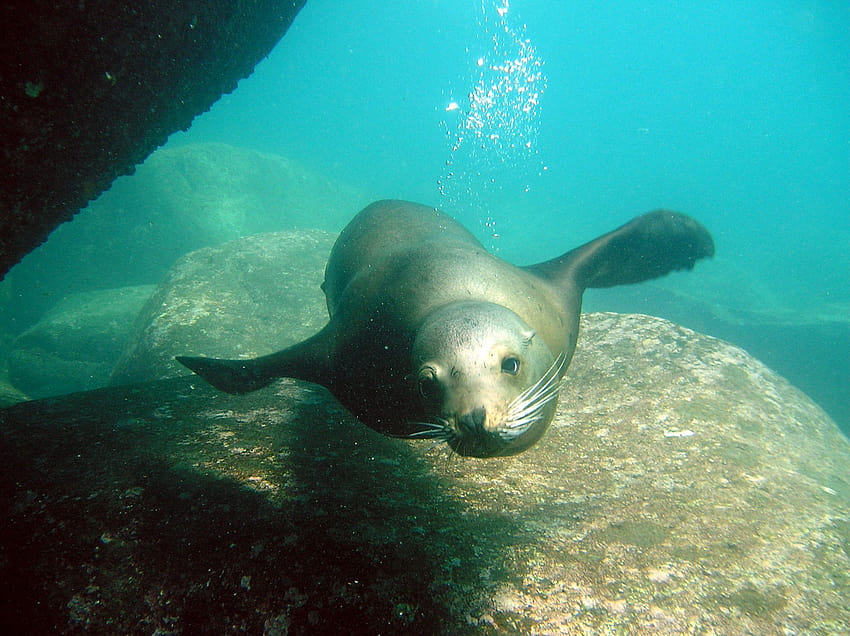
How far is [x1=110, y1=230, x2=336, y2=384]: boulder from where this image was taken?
6441 millimetres

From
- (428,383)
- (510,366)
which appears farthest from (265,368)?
(510,366)

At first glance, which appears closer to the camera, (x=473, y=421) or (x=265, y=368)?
(x=473, y=421)

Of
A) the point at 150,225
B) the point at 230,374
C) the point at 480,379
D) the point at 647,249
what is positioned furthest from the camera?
the point at 150,225

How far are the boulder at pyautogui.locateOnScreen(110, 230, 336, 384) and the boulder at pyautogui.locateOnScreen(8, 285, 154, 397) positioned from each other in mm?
2064

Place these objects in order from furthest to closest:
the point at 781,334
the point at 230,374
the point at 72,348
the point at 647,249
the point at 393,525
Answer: the point at 781,334 → the point at 72,348 → the point at 647,249 → the point at 230,374 → the point at 393,525

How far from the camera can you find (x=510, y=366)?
202cm

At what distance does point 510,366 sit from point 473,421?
42 cm

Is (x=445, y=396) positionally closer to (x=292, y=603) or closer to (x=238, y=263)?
(x=292, y=603)

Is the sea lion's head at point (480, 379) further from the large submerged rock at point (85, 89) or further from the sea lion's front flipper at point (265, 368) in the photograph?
the large submerged rock at point (85, 89)

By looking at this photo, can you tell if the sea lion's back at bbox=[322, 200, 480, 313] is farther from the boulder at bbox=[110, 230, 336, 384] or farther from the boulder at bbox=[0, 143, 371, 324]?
the boulder at bbox=[0, 143, 371, 324]

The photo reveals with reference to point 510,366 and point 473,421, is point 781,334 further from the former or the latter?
point 473,421

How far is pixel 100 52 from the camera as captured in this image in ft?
7.86

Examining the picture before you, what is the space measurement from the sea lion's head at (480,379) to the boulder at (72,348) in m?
8.92

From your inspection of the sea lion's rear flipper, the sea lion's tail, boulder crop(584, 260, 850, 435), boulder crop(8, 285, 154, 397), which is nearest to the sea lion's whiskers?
the sea lion's tail
